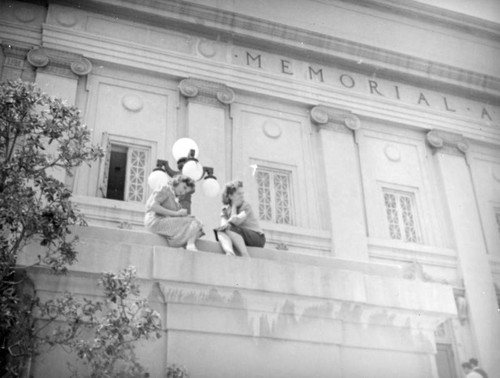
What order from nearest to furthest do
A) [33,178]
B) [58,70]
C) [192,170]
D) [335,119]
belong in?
[33,178], [192,170], [58,70], [335,119]

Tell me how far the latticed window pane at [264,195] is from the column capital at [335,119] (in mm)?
2242

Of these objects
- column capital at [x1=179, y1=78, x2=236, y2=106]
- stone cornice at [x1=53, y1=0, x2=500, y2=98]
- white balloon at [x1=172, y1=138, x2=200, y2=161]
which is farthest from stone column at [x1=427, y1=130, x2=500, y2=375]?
white balloon at [x1=172, y1=138, x2=200, y2=161]

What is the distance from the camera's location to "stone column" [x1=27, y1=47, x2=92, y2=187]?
13898 millimetres

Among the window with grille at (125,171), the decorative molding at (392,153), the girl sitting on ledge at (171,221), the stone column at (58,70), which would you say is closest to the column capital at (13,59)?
the stone column at (58,70)

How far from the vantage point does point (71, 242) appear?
661cm

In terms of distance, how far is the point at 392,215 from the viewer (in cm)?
1623

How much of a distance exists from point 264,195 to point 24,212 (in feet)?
29.4

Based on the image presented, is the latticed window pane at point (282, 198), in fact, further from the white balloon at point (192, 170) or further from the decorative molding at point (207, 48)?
the white balloon at point (192, 170)

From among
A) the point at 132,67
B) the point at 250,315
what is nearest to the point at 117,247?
the point at 250,315

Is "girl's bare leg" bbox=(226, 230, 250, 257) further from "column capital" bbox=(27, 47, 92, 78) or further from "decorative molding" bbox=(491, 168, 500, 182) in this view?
"decorative molding" bbox=(491, 168, 500, 182)

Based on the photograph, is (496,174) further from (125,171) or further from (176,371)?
(176,371)

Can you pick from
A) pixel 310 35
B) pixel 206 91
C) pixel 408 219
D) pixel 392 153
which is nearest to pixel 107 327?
pixel 206 91

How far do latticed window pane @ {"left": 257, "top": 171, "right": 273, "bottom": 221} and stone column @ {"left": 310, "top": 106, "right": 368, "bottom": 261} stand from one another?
149 centimetres

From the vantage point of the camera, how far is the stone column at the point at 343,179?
15.0 metres
